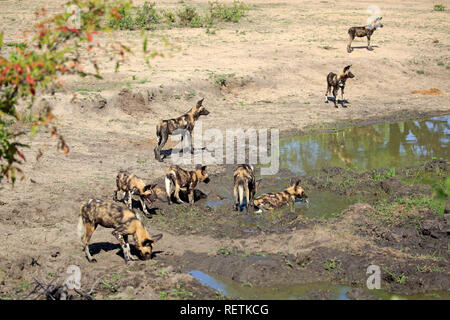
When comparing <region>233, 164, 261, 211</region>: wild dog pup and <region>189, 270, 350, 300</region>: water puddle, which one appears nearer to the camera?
<region>189, 270, 350, 300</region>: water puddle

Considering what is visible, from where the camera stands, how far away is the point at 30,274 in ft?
28.5

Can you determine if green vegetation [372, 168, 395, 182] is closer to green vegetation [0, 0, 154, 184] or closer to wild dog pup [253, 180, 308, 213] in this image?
wild dog pup [253, 180, 308, 213]

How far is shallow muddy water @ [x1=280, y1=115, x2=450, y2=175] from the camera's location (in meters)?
14.8

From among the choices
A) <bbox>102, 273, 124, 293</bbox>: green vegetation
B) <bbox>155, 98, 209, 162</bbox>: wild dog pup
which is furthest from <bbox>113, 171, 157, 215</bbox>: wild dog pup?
<bbox>155, 98, 209, 162</bbox>: wild dog pup

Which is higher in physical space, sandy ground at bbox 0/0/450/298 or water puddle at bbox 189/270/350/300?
sandy ground at bbox 0/0/450/298

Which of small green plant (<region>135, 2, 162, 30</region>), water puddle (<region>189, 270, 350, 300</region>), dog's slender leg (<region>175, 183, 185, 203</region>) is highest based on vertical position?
small green plant (<region>135, 2, 162, 30</region>)

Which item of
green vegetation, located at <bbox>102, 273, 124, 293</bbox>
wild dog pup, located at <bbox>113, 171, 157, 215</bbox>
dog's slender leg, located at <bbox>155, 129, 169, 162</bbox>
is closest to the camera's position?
green vegetation, located at <bbox>102, 273, 124, 293</bbox>

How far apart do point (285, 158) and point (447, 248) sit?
6.06 meters

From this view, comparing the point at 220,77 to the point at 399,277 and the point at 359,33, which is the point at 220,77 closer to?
the point at 359,33

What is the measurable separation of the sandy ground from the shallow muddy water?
36.0 inches

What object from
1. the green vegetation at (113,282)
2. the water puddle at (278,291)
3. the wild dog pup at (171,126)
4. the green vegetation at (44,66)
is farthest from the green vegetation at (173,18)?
the green vegetation at (44,66)

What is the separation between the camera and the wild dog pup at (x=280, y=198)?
11648 millimetres

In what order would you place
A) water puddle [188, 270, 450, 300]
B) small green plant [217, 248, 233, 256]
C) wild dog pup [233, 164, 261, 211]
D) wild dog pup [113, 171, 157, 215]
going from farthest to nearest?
wild dog pup [233, 164, 261, 211], wild dog pup [113, 171, 157, 215], small green plant [217, 248, 233, 256], water puddle [188, 270, 450, 300]
